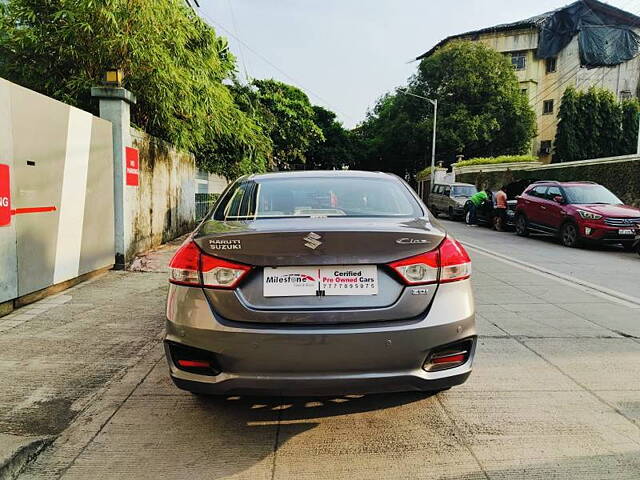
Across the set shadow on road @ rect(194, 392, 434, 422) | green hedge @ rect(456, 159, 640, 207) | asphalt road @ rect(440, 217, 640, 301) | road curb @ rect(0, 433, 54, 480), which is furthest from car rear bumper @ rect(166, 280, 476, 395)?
green hedge @ rect(456, 159, 640, 207)

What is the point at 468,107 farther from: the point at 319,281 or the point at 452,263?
the point at 319,281

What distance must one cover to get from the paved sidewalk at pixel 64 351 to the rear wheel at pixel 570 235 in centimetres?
990

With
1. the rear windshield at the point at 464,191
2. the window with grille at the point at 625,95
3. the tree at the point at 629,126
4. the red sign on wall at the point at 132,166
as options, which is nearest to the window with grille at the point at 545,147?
the window with grille at the point at 625,95

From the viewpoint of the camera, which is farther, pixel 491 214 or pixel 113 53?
pixel 491 214

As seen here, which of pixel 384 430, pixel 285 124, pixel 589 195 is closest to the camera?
pixel 384 430

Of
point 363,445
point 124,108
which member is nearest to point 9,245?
point 124,108

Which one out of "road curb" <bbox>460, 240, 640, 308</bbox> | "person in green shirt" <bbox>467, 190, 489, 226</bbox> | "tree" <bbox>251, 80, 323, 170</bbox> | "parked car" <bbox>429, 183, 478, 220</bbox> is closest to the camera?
"road curb" <bbox>460, 240, 640, 308</bbox>

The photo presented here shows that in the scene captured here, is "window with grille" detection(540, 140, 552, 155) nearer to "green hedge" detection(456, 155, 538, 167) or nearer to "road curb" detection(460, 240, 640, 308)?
"green hedge" detection(456, 155, 538, 167)

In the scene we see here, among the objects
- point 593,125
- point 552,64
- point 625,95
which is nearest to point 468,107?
point 593,125

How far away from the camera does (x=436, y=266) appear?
2.67 meters

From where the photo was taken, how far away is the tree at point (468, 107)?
126 feet

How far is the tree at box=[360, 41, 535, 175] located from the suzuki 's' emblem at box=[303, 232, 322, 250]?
125ft

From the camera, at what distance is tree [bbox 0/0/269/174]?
25.3ft

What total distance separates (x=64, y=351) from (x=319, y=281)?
109 inches
